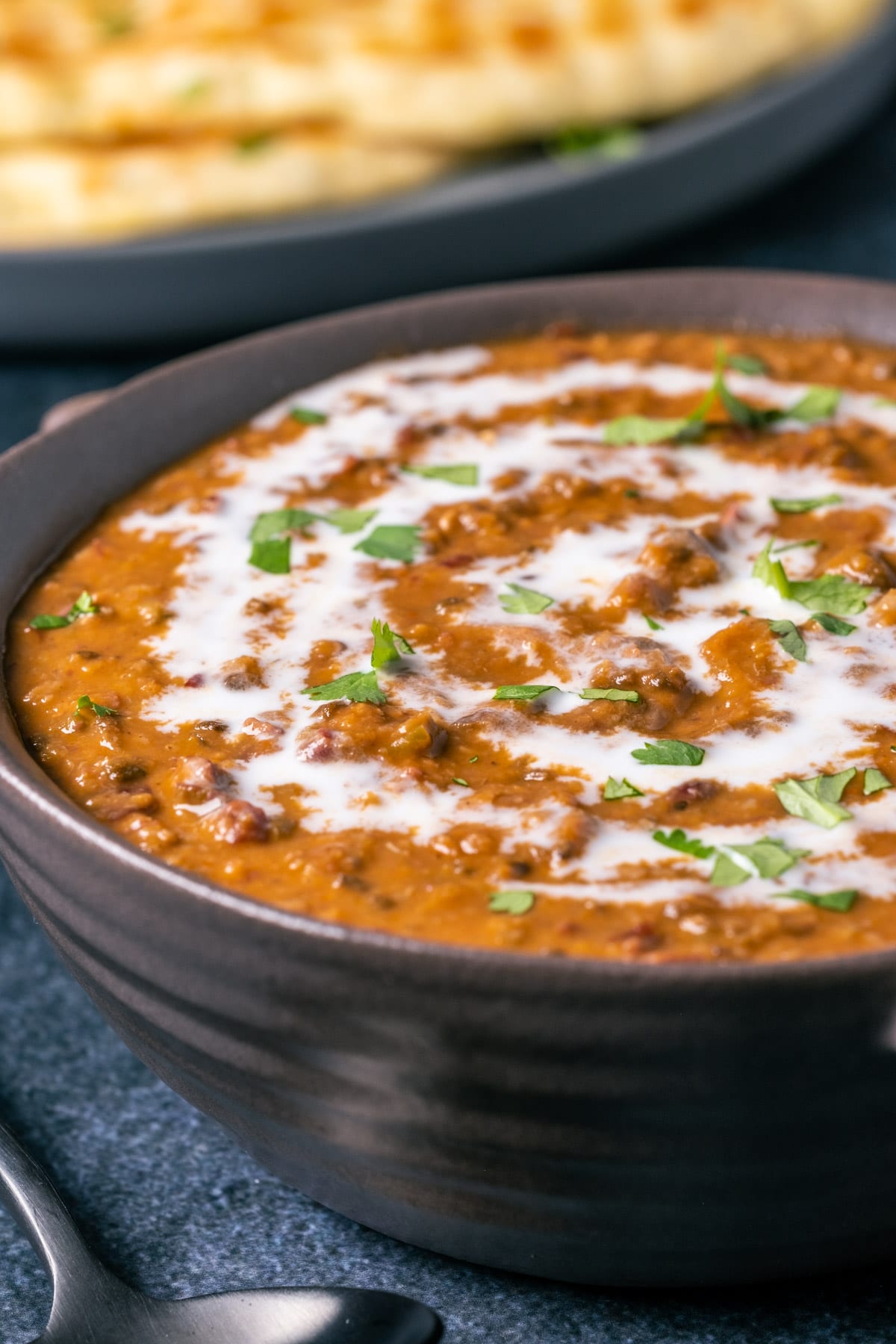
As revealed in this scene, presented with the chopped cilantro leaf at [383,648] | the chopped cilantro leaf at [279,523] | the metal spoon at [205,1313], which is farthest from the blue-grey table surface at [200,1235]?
the chopped cilantro leaf at [279,523]

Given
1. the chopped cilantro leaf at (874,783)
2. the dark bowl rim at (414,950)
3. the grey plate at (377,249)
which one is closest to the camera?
the dark bowl rim at (414,950)

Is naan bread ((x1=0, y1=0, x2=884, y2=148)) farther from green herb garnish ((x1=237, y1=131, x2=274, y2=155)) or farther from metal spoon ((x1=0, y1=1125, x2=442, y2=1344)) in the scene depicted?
metal spoon ((x1=0, y1=1125, x2=442, y2=1344))

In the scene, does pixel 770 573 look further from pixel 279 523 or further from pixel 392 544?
pixel 279 523

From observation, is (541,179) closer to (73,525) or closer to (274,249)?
(274,249)

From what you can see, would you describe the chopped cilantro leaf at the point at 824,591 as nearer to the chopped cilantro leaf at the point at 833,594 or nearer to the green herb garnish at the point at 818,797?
the chopped cilantro leaf at the point at 833,594

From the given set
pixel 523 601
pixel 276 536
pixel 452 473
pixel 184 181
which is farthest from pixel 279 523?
pixel 184 181

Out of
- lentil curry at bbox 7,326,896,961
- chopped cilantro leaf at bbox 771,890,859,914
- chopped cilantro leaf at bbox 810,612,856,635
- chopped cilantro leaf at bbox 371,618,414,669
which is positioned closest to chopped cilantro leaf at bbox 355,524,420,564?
lentil curry at bbox 7,326,896,961

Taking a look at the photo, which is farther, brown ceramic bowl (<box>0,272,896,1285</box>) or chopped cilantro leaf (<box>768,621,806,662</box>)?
chopped cilantro leaf (<box>768,621,806,662</box>)
